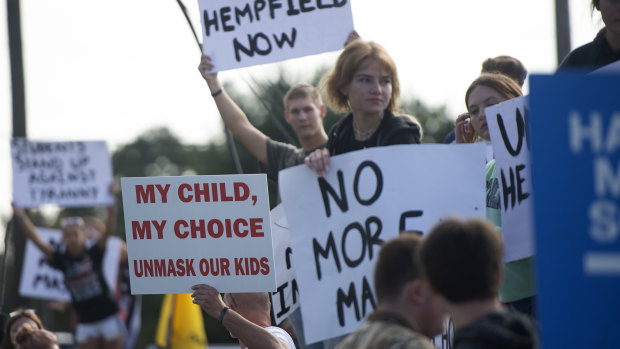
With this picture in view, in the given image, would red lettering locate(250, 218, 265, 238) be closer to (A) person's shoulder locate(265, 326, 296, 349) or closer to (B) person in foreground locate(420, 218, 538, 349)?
(A) person's shoulder locate(265, 326, 296, 349)

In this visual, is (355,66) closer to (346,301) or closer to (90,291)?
(346,301)

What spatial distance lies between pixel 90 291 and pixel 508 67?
6.38 metres

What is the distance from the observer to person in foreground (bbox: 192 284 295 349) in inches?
157

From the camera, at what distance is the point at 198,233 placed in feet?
13.8

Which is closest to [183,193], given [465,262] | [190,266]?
[190,266]

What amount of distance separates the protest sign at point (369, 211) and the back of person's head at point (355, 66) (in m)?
0.54

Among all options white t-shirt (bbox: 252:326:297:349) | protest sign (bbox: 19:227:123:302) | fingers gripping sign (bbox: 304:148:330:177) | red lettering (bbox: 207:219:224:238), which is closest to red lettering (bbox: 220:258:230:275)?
red lettering (bbox: 207:219:224:238)

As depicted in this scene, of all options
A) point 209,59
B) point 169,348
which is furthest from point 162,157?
point 209,59

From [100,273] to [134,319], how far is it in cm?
563

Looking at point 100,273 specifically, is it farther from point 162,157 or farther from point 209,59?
point 162,157

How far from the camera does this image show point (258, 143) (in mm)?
5266

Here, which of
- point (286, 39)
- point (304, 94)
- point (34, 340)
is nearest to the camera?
point (34, 340)

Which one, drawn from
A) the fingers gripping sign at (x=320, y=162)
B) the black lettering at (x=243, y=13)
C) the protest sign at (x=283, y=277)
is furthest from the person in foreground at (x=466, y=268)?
the black lettering at (x=243, y=13)

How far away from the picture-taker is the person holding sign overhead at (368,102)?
4.34 m
